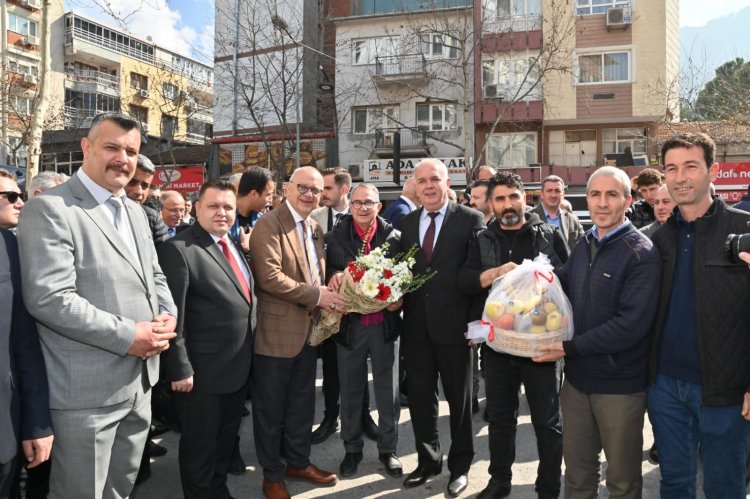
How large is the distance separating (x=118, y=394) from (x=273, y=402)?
1.49 meters

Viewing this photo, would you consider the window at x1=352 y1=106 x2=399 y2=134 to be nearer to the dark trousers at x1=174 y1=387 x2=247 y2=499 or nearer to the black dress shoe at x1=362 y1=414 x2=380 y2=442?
the black dress shoe at x1=362 y1=414 x2=380 y2=442

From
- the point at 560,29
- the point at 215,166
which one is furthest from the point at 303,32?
the point at 560,29

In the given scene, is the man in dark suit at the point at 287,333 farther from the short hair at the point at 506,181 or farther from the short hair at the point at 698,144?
the short hair at the point at 698,144

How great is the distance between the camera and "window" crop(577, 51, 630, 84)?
23.5 meters

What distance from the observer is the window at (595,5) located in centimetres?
2352

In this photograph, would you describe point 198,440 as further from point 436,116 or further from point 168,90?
point 168,90

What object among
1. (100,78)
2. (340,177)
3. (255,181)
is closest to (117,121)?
(255,181)

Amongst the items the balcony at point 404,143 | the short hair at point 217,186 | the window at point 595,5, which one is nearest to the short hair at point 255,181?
the short hair at point 217,186

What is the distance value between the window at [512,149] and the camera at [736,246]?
75.5ft

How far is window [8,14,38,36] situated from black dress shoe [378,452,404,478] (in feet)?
135

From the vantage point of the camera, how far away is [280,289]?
3.78m

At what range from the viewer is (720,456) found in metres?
2.72

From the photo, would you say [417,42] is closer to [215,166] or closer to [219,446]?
[215,166]

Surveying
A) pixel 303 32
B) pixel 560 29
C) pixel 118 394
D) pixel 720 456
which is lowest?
pixel 720 456
